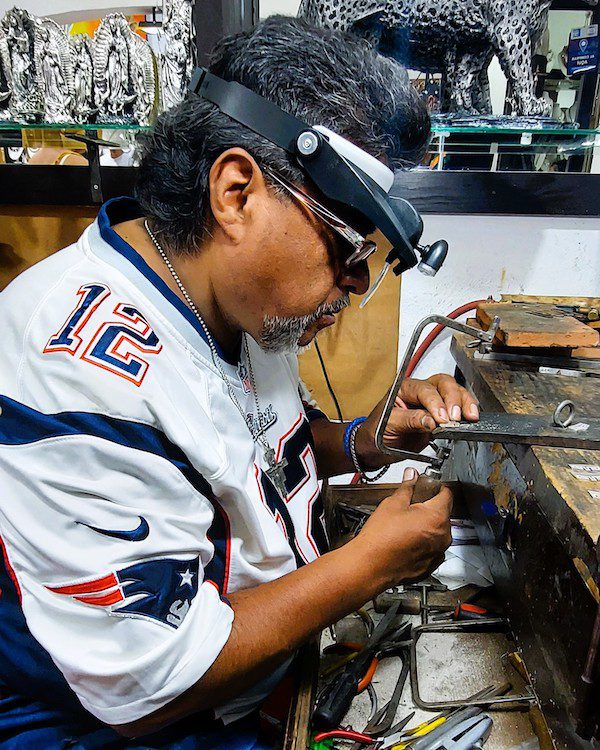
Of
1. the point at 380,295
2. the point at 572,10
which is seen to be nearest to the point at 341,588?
the point at 380,295

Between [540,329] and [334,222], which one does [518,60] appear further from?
[334,222]

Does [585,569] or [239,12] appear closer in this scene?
[585,569]

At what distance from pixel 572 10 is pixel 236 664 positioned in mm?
1908

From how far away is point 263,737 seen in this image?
36.1 inches

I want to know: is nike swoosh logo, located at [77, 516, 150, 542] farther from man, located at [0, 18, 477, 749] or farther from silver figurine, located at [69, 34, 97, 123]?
silver figurine, located at [69, 34, 97, 123]

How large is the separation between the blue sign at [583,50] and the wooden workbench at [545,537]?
962mm

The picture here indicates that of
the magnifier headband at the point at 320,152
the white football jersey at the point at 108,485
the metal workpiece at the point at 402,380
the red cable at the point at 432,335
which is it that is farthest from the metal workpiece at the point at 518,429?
the red cable at the point at 432,335

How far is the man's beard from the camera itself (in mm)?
807

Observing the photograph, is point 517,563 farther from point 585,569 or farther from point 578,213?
point 578,213

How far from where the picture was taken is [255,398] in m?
1.00

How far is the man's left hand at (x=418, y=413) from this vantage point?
39.2 inches

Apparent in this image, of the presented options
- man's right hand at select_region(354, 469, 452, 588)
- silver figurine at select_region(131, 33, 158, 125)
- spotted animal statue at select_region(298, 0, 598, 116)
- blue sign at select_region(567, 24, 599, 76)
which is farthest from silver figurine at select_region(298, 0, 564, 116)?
man's right hand at select_region(354, 469, 452, 588)

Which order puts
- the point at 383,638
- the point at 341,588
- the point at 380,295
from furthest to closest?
the point at 380,295 → the point at 383,638 → the point at 341,588

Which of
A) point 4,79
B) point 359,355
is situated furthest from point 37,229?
point 359,355
